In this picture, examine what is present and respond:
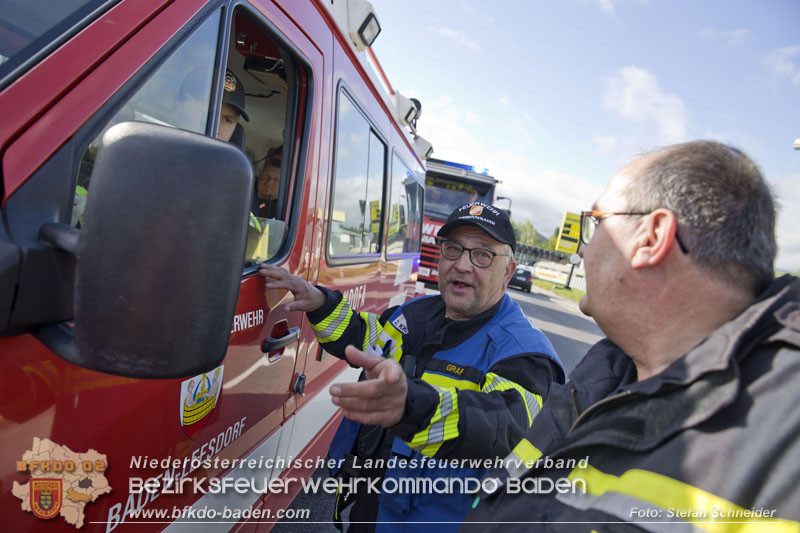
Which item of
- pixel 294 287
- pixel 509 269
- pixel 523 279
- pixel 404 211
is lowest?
pixel 523 279

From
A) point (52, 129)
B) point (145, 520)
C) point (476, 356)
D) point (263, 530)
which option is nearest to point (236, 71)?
point (52, 129)

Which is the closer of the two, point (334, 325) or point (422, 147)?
point (334, 325)

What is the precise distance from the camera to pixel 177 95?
1.07 m

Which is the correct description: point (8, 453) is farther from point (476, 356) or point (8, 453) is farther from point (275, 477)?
point (476, 356)

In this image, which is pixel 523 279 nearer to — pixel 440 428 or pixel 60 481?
pixel 440 428

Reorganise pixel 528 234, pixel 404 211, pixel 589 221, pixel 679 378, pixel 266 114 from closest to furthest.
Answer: pixel 679 378 < pixel 589 221 < pixel 266 114 < pixel 404 211 < pixel 528 234

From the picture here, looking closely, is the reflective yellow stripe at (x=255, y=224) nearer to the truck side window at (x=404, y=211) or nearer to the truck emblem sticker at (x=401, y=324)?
the truck emblem sticker at (x=401, y=324)

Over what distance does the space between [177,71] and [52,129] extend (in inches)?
15.3

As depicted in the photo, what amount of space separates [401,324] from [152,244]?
1.55 m

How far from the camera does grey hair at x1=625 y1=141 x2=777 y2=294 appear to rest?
0.91 meters

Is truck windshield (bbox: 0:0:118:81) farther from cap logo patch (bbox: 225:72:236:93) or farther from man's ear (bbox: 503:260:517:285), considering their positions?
man's ear (bbox: 503:260:517:285)

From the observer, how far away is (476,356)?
1.66m

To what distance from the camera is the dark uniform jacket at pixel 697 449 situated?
2.26 feet

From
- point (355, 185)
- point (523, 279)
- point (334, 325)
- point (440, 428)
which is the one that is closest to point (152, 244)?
point (440, 428)
